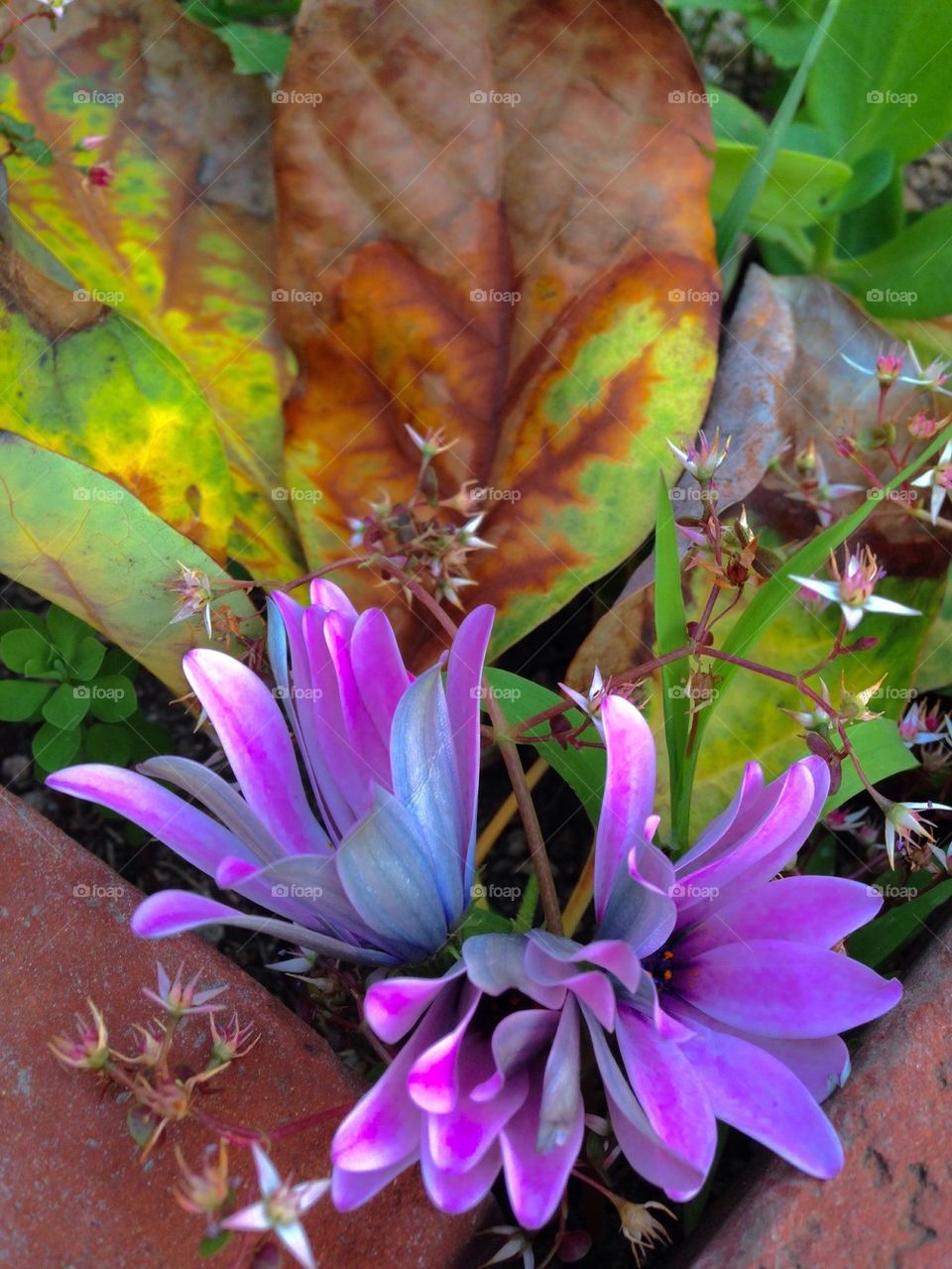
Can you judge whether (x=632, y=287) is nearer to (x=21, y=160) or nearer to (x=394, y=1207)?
(x=21, y=160)

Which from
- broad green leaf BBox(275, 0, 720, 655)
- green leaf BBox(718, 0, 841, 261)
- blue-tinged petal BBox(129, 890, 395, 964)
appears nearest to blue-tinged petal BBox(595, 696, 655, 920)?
blue-tinged petal BBox(129, 890, 395, 964)

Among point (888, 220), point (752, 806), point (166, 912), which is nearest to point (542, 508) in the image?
point (752, 806)

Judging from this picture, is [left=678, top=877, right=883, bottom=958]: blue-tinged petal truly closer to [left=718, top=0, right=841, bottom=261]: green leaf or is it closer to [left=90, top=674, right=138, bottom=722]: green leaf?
[left=90, top=674, right=138, bottom=722]: green leaf

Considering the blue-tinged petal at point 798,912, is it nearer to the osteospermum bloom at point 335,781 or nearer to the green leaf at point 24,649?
the osteospermum bloom at point 335,781

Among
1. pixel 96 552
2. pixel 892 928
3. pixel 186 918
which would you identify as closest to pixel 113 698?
pixel 96 552

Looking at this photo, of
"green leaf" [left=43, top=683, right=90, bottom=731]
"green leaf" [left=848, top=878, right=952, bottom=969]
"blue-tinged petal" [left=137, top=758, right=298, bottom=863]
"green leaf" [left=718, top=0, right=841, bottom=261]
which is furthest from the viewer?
"green leaf" [left=718, top=0, right=841, bottom=261]
